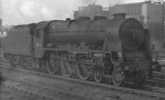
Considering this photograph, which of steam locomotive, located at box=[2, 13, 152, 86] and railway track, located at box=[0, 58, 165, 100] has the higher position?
steam locomotive, located at box=[2, 13, 152, 86]

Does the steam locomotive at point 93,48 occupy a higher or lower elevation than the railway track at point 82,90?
higher

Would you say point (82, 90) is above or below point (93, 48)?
below

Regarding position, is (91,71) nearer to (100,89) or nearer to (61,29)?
(100,89)

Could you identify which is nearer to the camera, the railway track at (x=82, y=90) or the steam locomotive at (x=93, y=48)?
the railway track at (x=82, y=90)

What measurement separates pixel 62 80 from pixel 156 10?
134ft

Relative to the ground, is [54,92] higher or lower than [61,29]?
lower

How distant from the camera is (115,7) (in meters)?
55.8

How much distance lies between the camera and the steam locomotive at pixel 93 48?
11259 mm

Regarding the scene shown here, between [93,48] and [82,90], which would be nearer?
[82,90]

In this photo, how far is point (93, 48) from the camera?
494 inches

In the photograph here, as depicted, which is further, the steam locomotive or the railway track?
the steam locomotive

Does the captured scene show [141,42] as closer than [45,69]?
Yes

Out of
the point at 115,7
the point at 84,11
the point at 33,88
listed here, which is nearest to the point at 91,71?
the point at 33,88

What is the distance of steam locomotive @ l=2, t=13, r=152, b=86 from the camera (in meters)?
11.3
